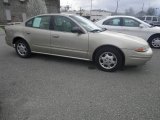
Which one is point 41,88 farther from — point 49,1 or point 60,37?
point 49,1

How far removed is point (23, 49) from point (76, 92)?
330cm

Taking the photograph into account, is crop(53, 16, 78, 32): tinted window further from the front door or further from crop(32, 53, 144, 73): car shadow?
crop(32, 53, 144, 73): car shadow

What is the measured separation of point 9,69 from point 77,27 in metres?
2.33

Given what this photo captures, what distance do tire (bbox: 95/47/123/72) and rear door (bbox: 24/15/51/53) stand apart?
68.3 inches

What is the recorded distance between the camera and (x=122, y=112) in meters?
3.00

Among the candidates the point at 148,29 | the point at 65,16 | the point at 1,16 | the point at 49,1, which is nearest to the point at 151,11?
the point at 49,1

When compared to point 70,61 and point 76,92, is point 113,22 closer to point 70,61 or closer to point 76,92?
point 70,61

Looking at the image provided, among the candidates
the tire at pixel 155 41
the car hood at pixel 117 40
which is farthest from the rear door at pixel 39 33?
the tire at pixel 155 41

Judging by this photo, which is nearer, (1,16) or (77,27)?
(77,27)

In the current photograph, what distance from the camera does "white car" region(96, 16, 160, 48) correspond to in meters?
8.30

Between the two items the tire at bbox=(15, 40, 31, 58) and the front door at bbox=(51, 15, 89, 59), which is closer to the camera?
the front door at bbox=(51, 15, 89, 59)

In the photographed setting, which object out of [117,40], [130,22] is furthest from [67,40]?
[130,22]

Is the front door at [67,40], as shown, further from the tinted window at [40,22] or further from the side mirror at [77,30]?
the tinted window at [40,22]

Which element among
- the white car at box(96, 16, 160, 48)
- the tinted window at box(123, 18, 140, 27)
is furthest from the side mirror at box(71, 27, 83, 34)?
the tinted window at box(123, 18, 140, 27)
